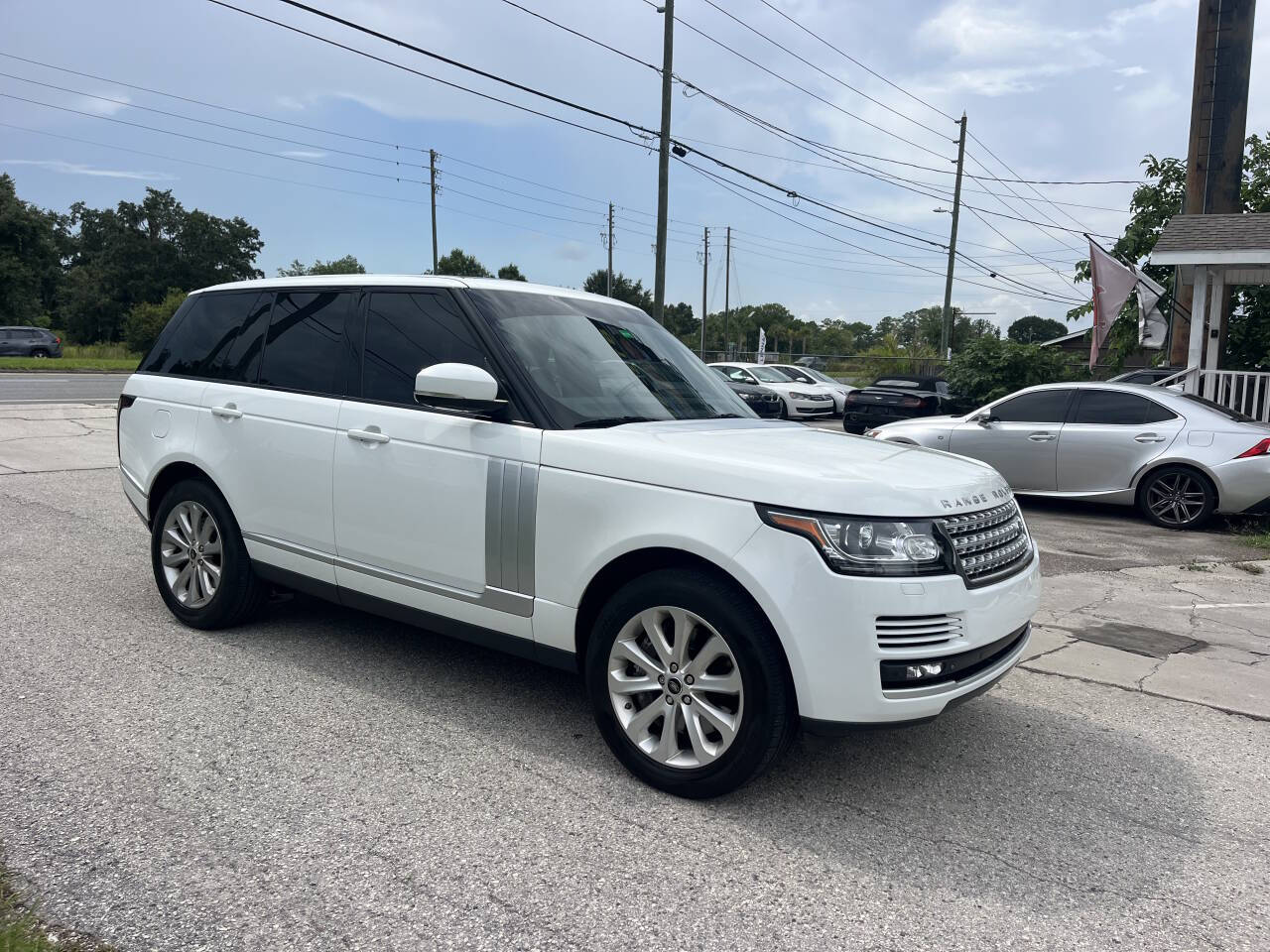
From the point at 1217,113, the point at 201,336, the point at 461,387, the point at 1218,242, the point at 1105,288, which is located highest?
the point at 1217,113

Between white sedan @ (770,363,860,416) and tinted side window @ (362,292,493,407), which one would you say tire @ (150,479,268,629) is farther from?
white sedan @ (770,363,860,416)

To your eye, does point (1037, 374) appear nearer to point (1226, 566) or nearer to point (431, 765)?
point (1226, 566)

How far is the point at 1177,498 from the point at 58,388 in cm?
2497

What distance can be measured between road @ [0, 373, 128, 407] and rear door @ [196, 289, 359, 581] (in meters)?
15.9

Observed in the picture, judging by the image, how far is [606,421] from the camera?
3.88 metres

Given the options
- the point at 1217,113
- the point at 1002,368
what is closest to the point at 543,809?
the point at 1002,368

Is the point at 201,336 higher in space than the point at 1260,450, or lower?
higher

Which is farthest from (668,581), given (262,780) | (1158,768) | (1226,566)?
(1226,566)

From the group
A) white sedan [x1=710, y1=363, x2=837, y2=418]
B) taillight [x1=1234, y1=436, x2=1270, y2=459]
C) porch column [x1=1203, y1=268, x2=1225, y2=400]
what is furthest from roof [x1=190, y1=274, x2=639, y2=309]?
white sedan [x1=710, y1=363, x2=837, y2=418]

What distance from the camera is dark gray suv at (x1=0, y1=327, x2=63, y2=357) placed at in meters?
42.8

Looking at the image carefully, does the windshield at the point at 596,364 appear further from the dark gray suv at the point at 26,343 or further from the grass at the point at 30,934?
the dark gray suv at the point at 26,343

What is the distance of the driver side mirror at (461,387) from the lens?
3693 mm

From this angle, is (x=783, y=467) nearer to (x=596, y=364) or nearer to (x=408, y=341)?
(x=596, y=364)

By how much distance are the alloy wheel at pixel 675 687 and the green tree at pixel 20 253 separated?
2630 inches
